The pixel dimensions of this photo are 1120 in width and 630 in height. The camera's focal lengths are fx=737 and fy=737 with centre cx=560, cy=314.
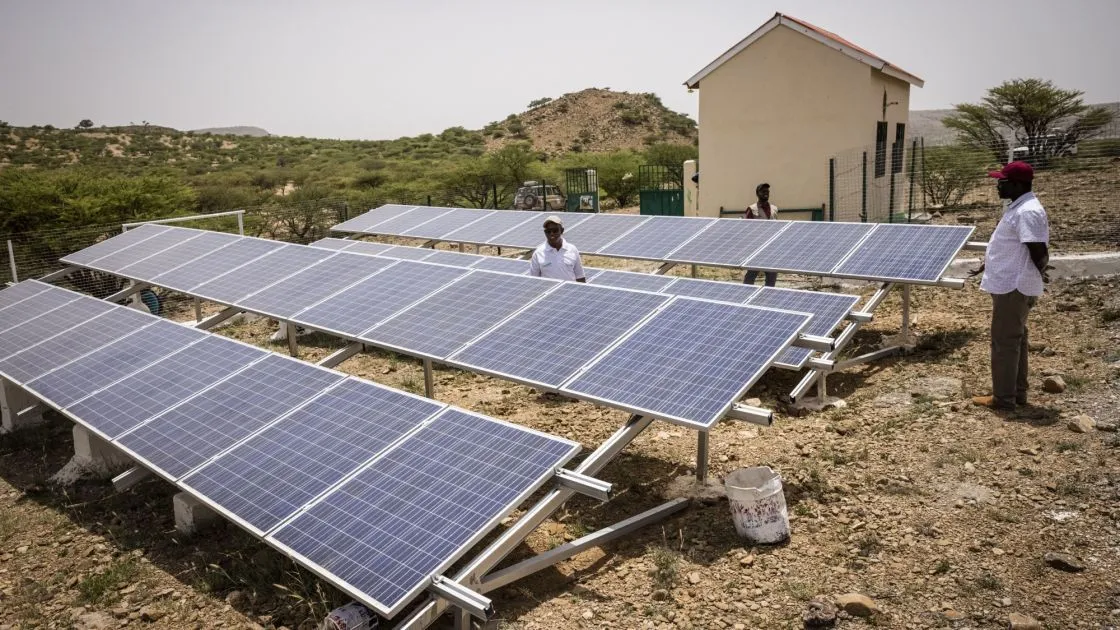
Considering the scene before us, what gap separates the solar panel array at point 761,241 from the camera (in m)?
9.77

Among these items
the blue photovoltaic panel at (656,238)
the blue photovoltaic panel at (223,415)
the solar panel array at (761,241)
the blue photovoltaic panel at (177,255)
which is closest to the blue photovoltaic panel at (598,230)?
the solar panel array at (761,241)

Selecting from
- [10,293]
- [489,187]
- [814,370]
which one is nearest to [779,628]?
[814,370]

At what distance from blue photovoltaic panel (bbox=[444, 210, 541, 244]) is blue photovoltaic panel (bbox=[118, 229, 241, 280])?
4.50m

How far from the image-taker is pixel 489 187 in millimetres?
33812

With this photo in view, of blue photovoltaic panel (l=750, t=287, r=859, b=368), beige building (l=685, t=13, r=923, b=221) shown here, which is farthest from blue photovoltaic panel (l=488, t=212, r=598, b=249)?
beige building (l=685, t=13, r=923, b=221)

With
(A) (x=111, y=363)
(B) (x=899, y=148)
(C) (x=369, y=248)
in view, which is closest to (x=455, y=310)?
(A) (x=111, y=363)

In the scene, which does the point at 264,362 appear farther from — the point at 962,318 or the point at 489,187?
the point at 489,187

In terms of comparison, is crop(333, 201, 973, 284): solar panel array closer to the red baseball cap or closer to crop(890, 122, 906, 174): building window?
the red baseball cap

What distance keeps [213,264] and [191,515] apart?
5.84m

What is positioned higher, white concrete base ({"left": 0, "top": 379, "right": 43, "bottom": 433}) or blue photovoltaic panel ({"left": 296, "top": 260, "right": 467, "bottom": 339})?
blue photovoltaic panel ({"left": 296, "top": 260, "right": 467, "bottom": 339})

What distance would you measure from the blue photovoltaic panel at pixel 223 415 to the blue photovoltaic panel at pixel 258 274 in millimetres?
3086

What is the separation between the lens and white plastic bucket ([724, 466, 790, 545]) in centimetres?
530

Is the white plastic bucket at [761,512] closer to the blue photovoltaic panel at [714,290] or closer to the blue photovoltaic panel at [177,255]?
the blue photovoltaic panel at [714,290]

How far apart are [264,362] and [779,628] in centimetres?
475
